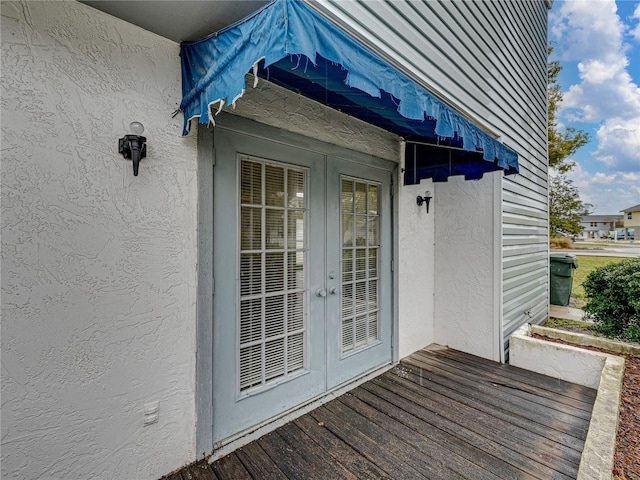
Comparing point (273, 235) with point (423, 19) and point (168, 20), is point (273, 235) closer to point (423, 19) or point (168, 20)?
point (168, 20)

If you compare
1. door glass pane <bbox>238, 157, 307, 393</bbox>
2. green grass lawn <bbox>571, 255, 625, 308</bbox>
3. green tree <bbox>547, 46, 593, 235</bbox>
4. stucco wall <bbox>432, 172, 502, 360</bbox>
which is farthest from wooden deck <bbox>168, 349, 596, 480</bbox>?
green tree <bbox>547, 46, 593, 235</bbox>

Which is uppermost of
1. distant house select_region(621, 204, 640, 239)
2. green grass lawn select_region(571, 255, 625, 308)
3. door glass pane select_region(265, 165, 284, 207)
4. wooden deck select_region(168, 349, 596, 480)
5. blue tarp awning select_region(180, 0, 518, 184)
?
distant house select_region(621, 204, 640, 239)

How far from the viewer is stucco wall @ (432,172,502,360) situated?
3.69 metres

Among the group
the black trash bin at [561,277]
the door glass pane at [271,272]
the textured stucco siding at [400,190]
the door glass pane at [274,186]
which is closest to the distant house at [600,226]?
the black trash bin at [561,277]

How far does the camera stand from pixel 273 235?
2475mm

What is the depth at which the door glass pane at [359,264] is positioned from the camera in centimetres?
310

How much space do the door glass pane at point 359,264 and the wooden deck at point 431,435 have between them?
54 cm

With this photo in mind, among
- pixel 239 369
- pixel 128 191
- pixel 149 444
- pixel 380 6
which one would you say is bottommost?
pixel 149 444

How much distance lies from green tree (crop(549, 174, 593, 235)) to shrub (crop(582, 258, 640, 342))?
26.7 ft

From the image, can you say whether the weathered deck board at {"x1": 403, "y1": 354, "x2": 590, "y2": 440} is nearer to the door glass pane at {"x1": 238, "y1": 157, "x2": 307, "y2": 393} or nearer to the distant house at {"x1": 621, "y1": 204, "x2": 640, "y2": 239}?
the door glass pane at {"x1": 238, "y1": 157, "x2": 307, "y2": 393}

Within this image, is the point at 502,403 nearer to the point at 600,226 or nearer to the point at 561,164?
the point at 561,164

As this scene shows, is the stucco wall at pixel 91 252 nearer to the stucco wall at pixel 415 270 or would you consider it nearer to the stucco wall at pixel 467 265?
the stucco wall at pixel 415 270

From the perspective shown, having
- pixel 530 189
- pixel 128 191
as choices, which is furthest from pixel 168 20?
pixel 530 189

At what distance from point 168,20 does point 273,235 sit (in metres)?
1.56
